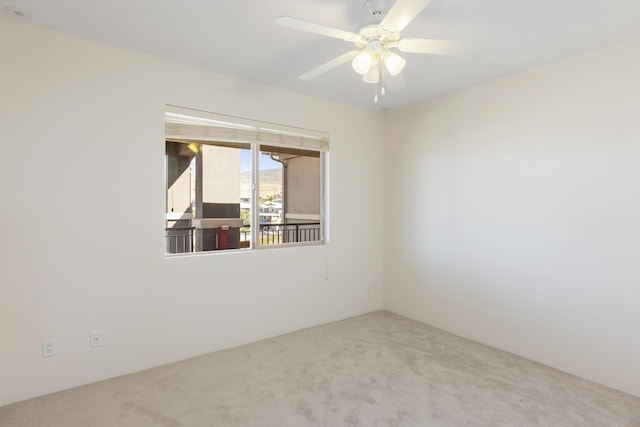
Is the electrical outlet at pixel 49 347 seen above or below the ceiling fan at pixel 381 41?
below

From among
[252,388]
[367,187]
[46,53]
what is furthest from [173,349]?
[367,187]

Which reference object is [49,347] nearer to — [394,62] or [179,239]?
[179,239]

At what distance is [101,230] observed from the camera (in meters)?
2.51

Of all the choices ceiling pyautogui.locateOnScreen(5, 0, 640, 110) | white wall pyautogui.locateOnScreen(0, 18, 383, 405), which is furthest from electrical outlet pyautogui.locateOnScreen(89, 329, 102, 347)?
ceiling pyautogui.locateOnScreen(5, 0, 640, 110)

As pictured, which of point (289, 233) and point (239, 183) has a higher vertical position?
point (239, 183)

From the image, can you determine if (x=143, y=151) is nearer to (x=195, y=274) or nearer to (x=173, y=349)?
(x=195, y=274)

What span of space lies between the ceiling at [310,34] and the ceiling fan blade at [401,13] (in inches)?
15.5

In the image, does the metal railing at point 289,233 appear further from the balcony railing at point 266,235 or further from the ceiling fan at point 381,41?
the ceiling fan at point 381,41

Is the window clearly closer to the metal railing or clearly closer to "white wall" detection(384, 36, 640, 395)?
the metal railing

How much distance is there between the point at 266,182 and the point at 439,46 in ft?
7.07

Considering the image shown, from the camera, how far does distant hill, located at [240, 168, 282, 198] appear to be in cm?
337

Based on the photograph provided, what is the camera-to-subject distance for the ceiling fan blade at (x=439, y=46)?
69.1 inches

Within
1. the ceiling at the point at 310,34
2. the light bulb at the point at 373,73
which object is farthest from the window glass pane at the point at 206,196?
the light bulb at the point at 373,73

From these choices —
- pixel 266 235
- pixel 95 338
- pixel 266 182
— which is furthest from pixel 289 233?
pixel 95 338
